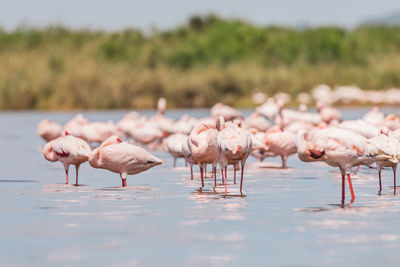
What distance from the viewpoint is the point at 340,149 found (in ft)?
38.5

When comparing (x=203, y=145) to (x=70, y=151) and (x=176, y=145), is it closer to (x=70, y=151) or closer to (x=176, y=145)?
(x=70, y=151)

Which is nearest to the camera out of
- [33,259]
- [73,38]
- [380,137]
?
[33,259]

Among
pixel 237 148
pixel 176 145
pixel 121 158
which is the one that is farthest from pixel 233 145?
pixel 176 145

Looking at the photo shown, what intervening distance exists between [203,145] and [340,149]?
2359 mm

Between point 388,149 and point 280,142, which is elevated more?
point 280,142

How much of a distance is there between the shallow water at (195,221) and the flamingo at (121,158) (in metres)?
0.32

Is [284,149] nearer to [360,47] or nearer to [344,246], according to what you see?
[344,246]

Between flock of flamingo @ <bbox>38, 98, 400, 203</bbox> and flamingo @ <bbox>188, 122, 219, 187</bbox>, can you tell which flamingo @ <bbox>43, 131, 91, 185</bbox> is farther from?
flamingo @ <bbox>188, 122, 219, 187</bbox>

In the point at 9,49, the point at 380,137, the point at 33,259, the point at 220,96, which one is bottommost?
the point at 33,259

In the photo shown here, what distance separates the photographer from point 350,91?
50.8m

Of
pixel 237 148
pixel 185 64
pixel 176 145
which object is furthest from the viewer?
pixel 185 64

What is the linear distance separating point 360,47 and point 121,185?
59.5 m

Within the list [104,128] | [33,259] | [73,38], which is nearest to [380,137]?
[33,259]

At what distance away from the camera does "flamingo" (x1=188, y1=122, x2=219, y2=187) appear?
1331 centimetres
